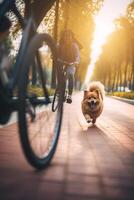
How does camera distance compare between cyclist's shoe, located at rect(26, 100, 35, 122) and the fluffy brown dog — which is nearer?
cyclist's shoe, located at rect(26, 100, 35, 122)

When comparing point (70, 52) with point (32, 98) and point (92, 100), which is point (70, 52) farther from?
point (32, 98)

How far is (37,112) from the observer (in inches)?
169

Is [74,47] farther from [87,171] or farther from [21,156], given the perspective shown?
[87,171]

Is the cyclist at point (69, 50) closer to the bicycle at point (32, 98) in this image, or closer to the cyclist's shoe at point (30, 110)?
the bicycle at point (32, 98)

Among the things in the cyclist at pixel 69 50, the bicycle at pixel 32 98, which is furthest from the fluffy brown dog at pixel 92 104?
the bicycle at pixel 32 98

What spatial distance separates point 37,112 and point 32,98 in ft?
0.51

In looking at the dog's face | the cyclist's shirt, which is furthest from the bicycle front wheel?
the dog's face

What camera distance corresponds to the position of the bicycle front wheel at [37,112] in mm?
3520

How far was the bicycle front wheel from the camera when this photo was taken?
3520mm

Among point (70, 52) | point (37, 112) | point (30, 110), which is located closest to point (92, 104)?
point (70, 52)

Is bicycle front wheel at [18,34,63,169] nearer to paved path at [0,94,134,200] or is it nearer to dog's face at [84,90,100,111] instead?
paved path at [0,94,134,200]

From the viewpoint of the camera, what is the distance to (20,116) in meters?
3.48

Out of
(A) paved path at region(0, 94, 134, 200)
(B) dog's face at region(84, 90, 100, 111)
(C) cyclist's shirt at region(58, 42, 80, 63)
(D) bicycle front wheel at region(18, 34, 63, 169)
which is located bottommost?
(A) paved path at region(0, 94, 134, 200)

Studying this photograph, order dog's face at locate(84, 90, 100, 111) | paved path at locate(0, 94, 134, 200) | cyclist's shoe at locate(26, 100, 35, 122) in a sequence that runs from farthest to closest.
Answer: dog's face at locate(84, 90, 100, 111) < cyclist's shoe at locate(26, 100, 35, 122) < paved path at locate(0, 94, 134, 200)
